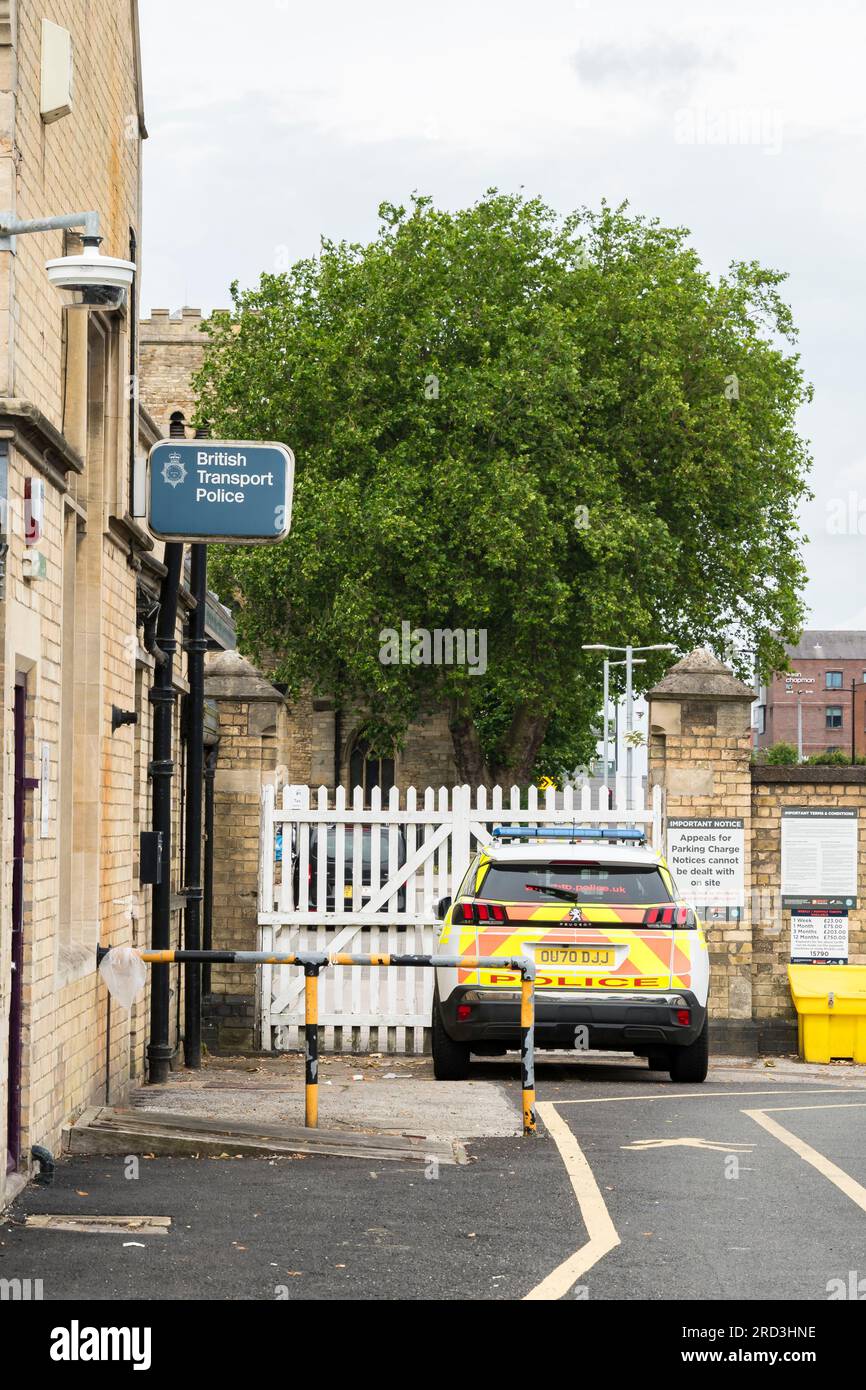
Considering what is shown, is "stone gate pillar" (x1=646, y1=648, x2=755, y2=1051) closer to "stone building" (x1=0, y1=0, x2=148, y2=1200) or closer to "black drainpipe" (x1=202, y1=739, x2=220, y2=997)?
"black drainpipe" (x1=202, y1=739, x2=220, y2=997)

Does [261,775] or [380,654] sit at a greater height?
[380,654]

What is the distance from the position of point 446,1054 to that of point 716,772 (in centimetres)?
455

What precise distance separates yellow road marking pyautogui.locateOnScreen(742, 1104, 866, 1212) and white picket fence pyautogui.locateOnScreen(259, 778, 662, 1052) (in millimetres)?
4314

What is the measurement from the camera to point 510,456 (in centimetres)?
3875

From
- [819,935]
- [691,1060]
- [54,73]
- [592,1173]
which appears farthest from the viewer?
[819,935]

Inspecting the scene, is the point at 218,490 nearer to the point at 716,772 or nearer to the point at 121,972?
the point at 121,972

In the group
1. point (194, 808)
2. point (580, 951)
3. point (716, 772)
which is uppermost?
point (716, 772)

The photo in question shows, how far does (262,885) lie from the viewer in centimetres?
1645

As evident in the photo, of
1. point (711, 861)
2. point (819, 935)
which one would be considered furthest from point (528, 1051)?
point (819, 935)

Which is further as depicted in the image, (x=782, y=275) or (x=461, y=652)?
(x=782, y=275)

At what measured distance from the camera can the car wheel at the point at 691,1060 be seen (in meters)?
13.6
